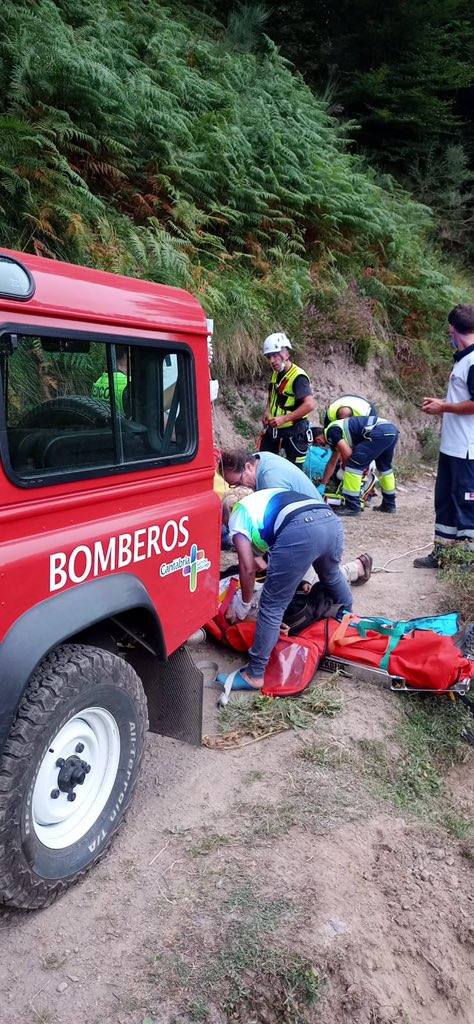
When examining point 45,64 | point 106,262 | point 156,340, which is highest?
point 45,64

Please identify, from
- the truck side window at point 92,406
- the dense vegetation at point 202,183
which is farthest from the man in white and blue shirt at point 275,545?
the dense vegetation at point 202,183

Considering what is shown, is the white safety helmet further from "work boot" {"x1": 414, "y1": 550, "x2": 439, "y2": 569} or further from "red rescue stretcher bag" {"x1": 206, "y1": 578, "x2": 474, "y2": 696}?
"red rescue stretcher bag" {"x1": 206, "y1": 578, "x2": 474, "y2": 696}

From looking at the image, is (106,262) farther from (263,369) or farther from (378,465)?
(378,465)

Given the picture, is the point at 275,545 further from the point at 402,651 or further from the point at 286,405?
the point at 286,405

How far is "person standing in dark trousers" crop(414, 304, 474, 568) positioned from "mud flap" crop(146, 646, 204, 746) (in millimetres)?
3208

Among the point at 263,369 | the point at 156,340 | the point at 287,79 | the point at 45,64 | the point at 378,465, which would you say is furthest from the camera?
the point at 287,79

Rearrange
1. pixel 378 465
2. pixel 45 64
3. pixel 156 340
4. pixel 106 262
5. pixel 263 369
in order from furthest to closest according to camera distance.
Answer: pixel 263 369, pixel 378 465, pixel 45 64, pixel 106 262, pixel 156 340

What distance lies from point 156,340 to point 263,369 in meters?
6.61

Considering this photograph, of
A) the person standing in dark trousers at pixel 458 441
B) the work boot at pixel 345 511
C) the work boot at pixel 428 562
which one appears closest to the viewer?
the person standing in dark trousers at pixel 458 441

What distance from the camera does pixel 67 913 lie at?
8.01 ft

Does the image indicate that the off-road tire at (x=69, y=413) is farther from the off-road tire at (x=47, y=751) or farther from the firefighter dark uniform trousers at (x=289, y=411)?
the firefighter dark uniform trousers at (x=289, y=411)

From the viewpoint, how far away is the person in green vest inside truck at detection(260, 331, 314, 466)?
7469 millimetres

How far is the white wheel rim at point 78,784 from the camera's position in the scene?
7.97 feet

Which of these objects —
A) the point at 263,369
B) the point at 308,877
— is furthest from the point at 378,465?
the point at 308,877
